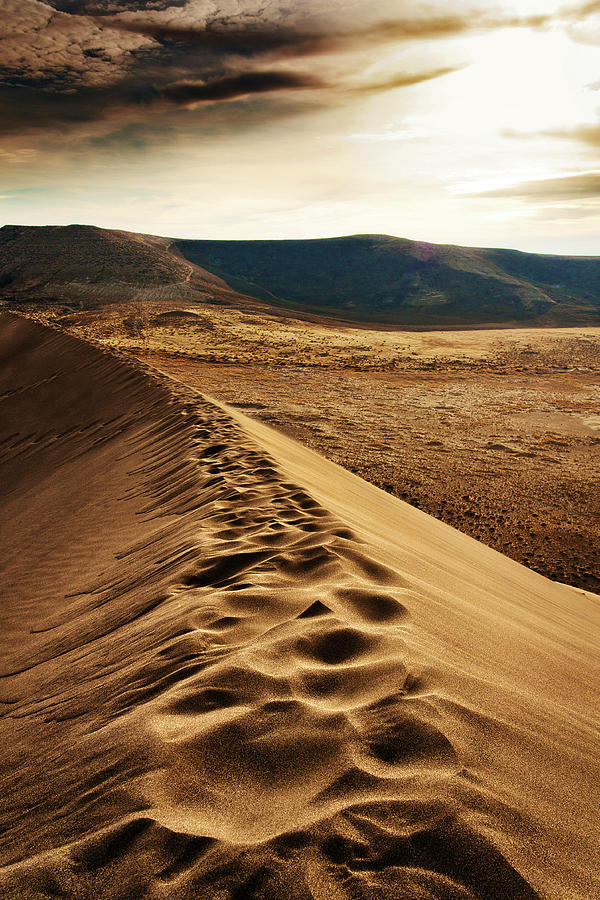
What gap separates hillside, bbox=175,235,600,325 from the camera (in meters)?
70.1

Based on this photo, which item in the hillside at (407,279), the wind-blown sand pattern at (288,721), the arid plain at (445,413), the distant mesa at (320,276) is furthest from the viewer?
the hillside at (407,279)

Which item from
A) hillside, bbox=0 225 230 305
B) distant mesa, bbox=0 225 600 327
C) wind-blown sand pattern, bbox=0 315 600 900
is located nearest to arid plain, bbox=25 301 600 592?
wind-blown sand pattern, bbox=0 315 600 900

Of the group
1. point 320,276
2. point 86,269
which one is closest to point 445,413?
point 86,269

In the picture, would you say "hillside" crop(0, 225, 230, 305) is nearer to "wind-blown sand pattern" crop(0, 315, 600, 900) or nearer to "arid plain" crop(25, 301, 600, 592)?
"arid plain" crop(25, 301, 600, 592)

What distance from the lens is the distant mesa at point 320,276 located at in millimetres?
55531

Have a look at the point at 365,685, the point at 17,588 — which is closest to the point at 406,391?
the point at 17,588

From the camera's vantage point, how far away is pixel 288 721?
66.4 inches

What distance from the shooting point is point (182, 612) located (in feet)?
8.30

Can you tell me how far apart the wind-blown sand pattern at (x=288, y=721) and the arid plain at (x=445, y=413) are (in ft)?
13.2

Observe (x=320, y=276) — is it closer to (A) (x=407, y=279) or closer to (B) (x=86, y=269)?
(A) (x=407, y=279)

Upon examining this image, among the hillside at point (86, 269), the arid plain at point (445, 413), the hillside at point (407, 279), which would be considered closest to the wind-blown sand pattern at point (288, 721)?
the arid plain at point (445, 413)

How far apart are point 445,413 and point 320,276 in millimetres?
81149

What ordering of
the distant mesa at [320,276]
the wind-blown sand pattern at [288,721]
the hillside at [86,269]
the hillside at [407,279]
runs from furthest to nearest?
the hillside at [407,279] → the distant mesa at [320,276] → the hillside at [86,269] → the wind-blown sand pattern at [288,721]

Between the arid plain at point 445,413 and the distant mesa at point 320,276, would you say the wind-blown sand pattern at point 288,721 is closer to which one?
the arid plain at point 445,413
